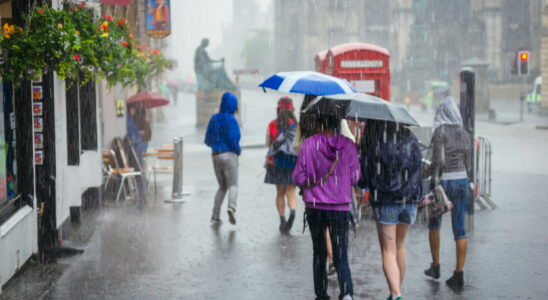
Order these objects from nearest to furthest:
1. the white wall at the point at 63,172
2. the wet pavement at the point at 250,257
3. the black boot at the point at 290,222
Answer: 1. the wet pavement at the point at 250,257
2. the white wall at the point at 63,172
3. the black boot at the point at 290,222

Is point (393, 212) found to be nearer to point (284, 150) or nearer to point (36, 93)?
point (284, 150)

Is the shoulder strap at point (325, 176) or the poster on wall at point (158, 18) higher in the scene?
the poster on wall at point (158, 18)

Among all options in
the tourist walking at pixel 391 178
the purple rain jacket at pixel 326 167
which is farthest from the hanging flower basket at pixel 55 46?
the tourist walking at pixel 391 178

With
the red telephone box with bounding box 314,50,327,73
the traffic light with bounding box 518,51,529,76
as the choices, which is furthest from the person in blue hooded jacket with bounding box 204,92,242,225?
the traffic light with bounding box 518,51,529,76

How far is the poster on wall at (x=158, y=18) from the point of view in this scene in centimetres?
1906

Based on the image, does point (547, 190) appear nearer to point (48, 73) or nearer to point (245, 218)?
point (245, 218)

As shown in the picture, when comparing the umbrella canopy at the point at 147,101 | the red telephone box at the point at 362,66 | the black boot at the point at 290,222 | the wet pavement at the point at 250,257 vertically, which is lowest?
the wet pavement at the point at 250,257

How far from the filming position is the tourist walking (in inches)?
268

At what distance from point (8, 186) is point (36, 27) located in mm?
1614

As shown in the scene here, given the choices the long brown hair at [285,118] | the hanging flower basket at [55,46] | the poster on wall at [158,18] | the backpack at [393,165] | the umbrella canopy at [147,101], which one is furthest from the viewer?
the poster on wall at [158,18]

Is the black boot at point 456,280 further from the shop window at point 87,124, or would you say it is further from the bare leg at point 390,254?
the shop window at point 87,124

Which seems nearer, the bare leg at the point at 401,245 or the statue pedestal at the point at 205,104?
the bare leg at the point at 401,245

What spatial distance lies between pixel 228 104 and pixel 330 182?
469 cm

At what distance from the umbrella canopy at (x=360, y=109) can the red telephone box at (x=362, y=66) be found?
5.44 meters
